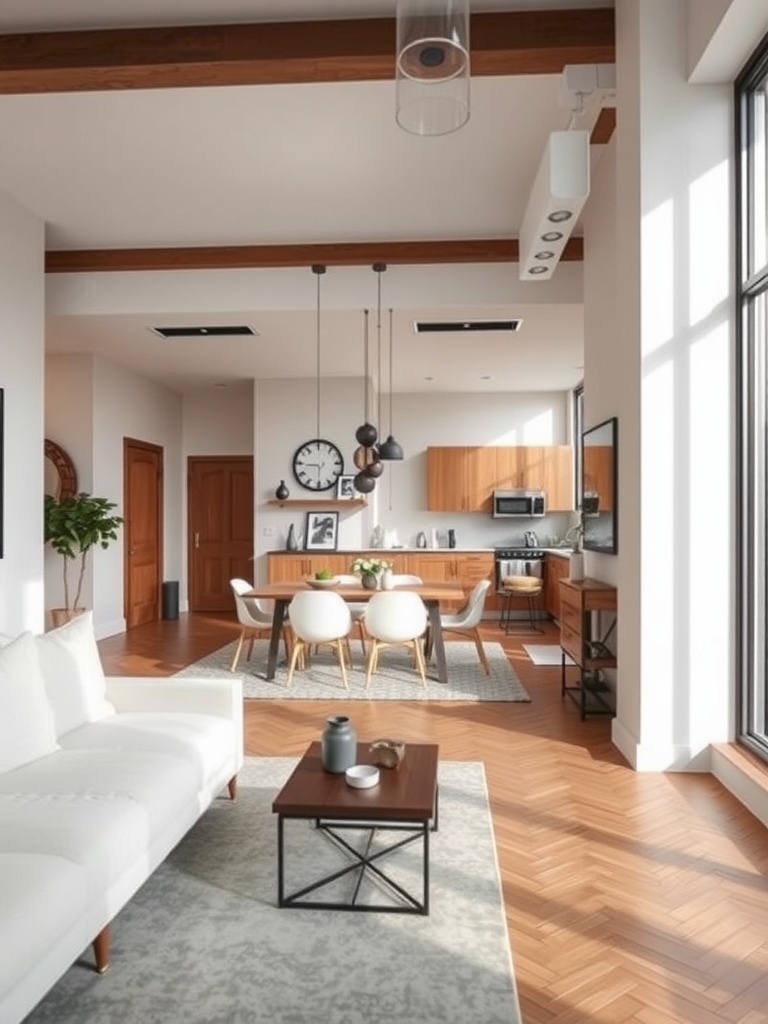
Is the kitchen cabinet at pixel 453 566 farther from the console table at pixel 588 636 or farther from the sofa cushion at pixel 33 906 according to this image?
the sofa cushion at pixel 33 906

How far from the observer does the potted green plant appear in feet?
23.1

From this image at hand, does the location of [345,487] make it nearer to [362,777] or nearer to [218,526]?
[218,526]

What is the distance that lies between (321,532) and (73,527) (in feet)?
9.74

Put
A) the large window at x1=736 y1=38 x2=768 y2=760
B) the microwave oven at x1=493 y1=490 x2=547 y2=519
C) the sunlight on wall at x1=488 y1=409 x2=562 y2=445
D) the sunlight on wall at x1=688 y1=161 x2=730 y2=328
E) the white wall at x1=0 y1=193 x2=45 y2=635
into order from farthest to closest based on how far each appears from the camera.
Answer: the sunlight on wall at x1=488 y1=409 x2=562 y2=445 → the microwave oven at x1=493 y1=490 x2=547 y2=519 → the white wall at x1=0 y1=193 x2=45 y2=635 → the sunlight on wall at x1=688 y1=161 x2=730 y2=328 → the large window at x1=736 y1=38 x2=768 y2=760

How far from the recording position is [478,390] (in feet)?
32.5

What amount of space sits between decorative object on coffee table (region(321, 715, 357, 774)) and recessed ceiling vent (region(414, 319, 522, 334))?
194 inches

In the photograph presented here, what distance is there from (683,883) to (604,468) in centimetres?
262

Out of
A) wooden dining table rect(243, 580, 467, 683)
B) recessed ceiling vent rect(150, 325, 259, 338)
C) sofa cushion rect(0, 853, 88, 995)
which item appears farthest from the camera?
recessed ceiling vent rect(150, 325, 259, 338)

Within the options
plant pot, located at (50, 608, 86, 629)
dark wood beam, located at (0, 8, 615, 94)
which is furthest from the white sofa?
plant pot, located at (50, 608, 86, 629)

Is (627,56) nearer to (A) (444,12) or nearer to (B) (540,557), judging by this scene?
(A) (444,12)

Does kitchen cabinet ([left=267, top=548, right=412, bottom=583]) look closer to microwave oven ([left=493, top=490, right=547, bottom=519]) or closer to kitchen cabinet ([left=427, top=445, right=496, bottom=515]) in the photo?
kitchen cabinet ([left=427, top=445, right=496, bottom=515])

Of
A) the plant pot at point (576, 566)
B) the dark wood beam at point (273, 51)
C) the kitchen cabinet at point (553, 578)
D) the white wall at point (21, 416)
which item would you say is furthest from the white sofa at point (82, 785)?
the kitchen cabinet at point (553, 578)

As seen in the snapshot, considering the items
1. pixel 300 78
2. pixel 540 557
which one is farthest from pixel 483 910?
pixel 540 557

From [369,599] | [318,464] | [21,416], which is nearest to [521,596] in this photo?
[318,464]
